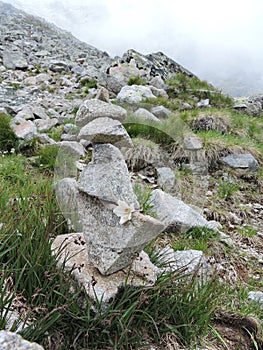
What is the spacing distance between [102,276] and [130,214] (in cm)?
48

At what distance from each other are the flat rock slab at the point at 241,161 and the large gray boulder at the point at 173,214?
2.53 m

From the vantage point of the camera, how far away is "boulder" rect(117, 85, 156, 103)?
27.4 ft

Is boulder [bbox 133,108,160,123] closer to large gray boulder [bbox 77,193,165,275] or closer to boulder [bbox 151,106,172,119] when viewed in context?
boulder [bbox 151,106,172,119]

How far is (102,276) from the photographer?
2.10 meters

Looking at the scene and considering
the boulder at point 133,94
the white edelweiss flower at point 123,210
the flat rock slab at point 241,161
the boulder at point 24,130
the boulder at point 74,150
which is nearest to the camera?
the white edelweiss flower at point 123,210

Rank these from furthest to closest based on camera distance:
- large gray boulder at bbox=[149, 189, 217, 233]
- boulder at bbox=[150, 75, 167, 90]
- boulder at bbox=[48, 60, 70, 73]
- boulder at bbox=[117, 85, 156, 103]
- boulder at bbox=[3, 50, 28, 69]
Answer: boulder at bbox=[48, 60, 70, 73] < boulder at bbox=[3, 50, 28, 69] < boulder at bbox=[150, 75, 167, 90] < boulder at bbox=[117, 85, 156, 103] < large gray boulder at bbox=[149, 189, 217, 233]

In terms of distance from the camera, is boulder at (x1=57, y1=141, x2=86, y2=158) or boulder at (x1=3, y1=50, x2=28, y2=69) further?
boulder at (x1=3, y1=50, x2=28, y2=69)

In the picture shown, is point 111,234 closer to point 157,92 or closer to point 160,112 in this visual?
point 160,112

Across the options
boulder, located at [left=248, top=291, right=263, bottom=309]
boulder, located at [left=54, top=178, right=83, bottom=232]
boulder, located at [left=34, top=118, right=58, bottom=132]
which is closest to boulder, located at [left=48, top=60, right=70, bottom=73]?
boulder, located at [left=34, top=118, right=58, bottom=132]

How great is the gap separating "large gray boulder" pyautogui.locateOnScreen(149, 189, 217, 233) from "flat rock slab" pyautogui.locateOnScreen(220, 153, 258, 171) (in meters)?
2.53

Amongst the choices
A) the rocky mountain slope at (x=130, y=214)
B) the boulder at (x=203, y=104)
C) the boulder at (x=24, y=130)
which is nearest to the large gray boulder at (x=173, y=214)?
the rocky mountain slope at (x=130, y=214)

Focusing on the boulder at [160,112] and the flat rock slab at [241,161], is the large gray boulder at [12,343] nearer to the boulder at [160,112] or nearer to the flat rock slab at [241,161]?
the flat rock slab at [241,161]

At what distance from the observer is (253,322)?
2451 millimetres

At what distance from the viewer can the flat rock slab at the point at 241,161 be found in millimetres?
6355
